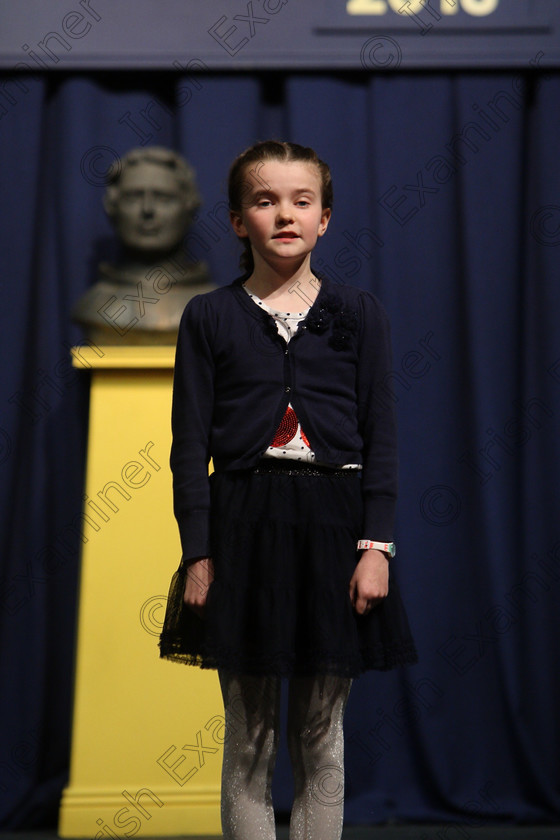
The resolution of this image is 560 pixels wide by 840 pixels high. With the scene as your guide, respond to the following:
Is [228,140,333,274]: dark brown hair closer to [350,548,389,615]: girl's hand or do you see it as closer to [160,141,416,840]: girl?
[160,141,416,840]: girl

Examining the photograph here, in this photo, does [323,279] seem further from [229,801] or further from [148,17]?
[148,17]

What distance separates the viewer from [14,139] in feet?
8.23

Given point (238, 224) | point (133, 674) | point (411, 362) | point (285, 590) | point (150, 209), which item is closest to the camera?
point (285, 590)

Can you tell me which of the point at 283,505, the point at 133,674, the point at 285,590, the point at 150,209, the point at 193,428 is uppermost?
the point at 150,209

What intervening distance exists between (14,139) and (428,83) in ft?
3.60

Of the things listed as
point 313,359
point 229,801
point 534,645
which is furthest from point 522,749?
point 313,359

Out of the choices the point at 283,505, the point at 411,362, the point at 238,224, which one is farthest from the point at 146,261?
the point at 283,505

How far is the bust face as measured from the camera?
226 cm

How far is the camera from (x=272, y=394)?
4.48ft

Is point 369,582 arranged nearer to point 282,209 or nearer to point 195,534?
point 195,534

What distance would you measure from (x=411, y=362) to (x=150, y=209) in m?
0.77

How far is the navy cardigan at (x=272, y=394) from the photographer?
1354mm

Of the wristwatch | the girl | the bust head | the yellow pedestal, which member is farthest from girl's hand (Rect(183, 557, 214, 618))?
the bust head

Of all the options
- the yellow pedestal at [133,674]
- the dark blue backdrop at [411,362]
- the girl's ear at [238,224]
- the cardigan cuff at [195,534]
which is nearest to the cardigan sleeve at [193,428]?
the cardigan cuff at [195,534]
